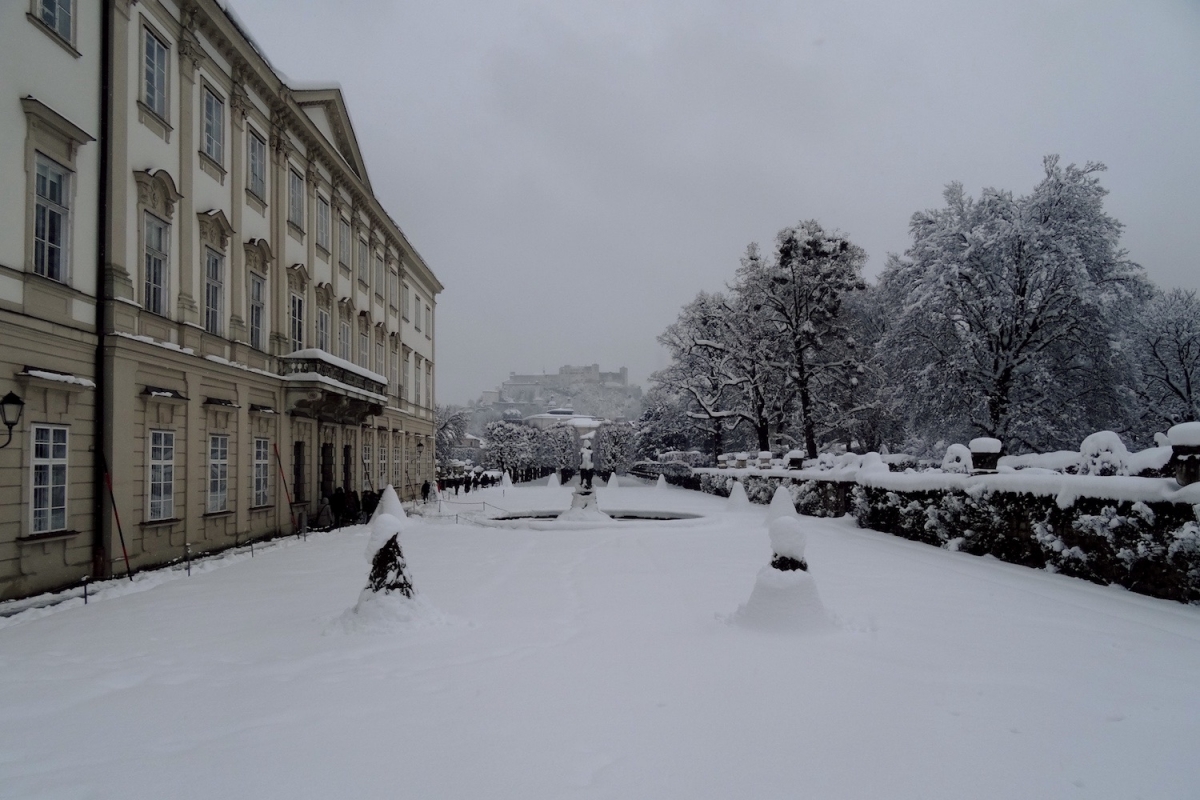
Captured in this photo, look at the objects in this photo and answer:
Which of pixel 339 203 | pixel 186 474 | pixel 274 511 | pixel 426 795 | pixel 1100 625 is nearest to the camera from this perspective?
pixel 426 795

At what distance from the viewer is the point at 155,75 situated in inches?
530

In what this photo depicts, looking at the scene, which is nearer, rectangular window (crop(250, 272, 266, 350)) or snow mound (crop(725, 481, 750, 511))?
rectangular window (crop(250, 272, 266, 350))

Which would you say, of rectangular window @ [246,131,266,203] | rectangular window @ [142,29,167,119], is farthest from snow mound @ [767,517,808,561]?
rectangular window @ [246,131,266,203]

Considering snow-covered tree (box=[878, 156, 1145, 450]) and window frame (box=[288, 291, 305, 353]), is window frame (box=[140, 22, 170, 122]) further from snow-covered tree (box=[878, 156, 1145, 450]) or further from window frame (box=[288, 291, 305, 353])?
snow-covered tree (box=[878, 156, 1145, 450])

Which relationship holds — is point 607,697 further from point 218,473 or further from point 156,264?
point 218,473

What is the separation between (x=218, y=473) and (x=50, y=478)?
4.79 metres

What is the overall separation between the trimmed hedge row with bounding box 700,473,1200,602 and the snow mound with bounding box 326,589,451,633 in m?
9.02

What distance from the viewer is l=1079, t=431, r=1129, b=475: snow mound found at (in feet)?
42.1

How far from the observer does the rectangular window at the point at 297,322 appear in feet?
66.4

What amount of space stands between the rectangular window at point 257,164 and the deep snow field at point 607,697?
11.9m

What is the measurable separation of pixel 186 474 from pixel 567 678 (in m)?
11.7

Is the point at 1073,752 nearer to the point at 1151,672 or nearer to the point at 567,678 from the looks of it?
the point at 1151,672

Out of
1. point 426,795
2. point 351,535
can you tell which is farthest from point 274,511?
point 426,795

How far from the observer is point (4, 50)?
9.73m
